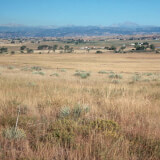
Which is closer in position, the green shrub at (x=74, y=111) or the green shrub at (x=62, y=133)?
the green shrub at (x=62, y=133)

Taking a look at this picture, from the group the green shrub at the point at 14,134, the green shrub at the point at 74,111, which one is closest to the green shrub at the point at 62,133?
the green shrub at the point at 14,134

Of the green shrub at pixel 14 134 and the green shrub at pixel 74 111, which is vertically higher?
the green shrub at pixel 14 134

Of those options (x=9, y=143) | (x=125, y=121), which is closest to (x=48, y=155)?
(x=9, y=143)

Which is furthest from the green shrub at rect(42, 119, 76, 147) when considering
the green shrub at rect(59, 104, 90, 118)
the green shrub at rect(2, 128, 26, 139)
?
the green shrub at rect(59, 104, 90, 118)

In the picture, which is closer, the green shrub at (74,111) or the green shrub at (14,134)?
the green shrub at (14,134)

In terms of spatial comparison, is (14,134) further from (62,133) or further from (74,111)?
(74,111)

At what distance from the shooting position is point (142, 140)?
3.11m

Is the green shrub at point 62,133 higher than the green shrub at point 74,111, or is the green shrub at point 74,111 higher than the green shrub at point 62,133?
the green shrub at point 62,133

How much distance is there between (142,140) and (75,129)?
109 centimetres

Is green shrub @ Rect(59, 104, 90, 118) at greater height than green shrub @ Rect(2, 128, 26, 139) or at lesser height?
lesser

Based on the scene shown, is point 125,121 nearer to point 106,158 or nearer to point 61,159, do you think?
point 106,158

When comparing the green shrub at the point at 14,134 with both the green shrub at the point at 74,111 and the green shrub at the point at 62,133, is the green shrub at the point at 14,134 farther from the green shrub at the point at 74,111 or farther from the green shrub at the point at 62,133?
the green shrub at the point at 74,111

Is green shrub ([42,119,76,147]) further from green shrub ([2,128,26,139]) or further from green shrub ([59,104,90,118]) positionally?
green shrub ([59,104,90,118])

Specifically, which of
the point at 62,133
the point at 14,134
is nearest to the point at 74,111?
the point at 62,133
